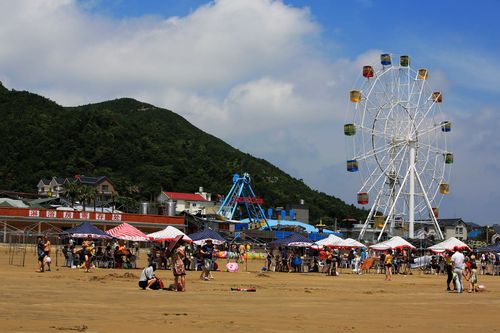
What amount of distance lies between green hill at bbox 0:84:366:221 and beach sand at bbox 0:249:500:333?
93597 mm

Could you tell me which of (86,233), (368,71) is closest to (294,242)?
(86,233)

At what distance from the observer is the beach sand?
12672 millimetres

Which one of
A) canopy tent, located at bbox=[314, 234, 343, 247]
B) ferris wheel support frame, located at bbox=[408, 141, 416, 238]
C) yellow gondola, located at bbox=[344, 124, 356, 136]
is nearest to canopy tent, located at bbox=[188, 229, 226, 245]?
canopy tent, located at bbox=[314, 234, 343, 247]

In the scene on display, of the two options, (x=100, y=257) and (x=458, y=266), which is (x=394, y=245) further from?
(x=458, y=266)

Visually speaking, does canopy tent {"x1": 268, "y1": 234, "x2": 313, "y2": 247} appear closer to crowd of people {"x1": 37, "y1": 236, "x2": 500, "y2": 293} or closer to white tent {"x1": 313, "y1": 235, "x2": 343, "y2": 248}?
crowd of people {"x1": 37, "y1": 236, "x2": 500, "y2": 293}

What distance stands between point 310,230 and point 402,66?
114ft

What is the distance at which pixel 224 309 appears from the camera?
16.0 metres

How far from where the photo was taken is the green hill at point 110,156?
12431cm

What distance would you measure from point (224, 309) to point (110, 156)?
119m

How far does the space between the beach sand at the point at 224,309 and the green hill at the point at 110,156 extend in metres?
93.6

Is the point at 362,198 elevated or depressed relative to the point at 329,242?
elevated

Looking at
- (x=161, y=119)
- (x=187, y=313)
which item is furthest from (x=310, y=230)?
(x=161, y=119)

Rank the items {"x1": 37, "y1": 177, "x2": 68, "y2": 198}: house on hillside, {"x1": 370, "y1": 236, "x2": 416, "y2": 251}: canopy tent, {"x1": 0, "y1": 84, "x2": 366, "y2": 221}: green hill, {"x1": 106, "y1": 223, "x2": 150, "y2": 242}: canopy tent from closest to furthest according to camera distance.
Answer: {"x1": 106, "y1": 223, "x2": 150, "y2": 242}: canopy tent < {"x1": 370, "y1": 236, "x2": 416, "y2": 251}: canopy tent < {"x1": 37, "y1": 177, "x2": 68, "y2": 198}: house on hillside < {"x1": 0, "y1": 84, "x2": 366, "y2": 221}: green hill

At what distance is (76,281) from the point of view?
23812mm
